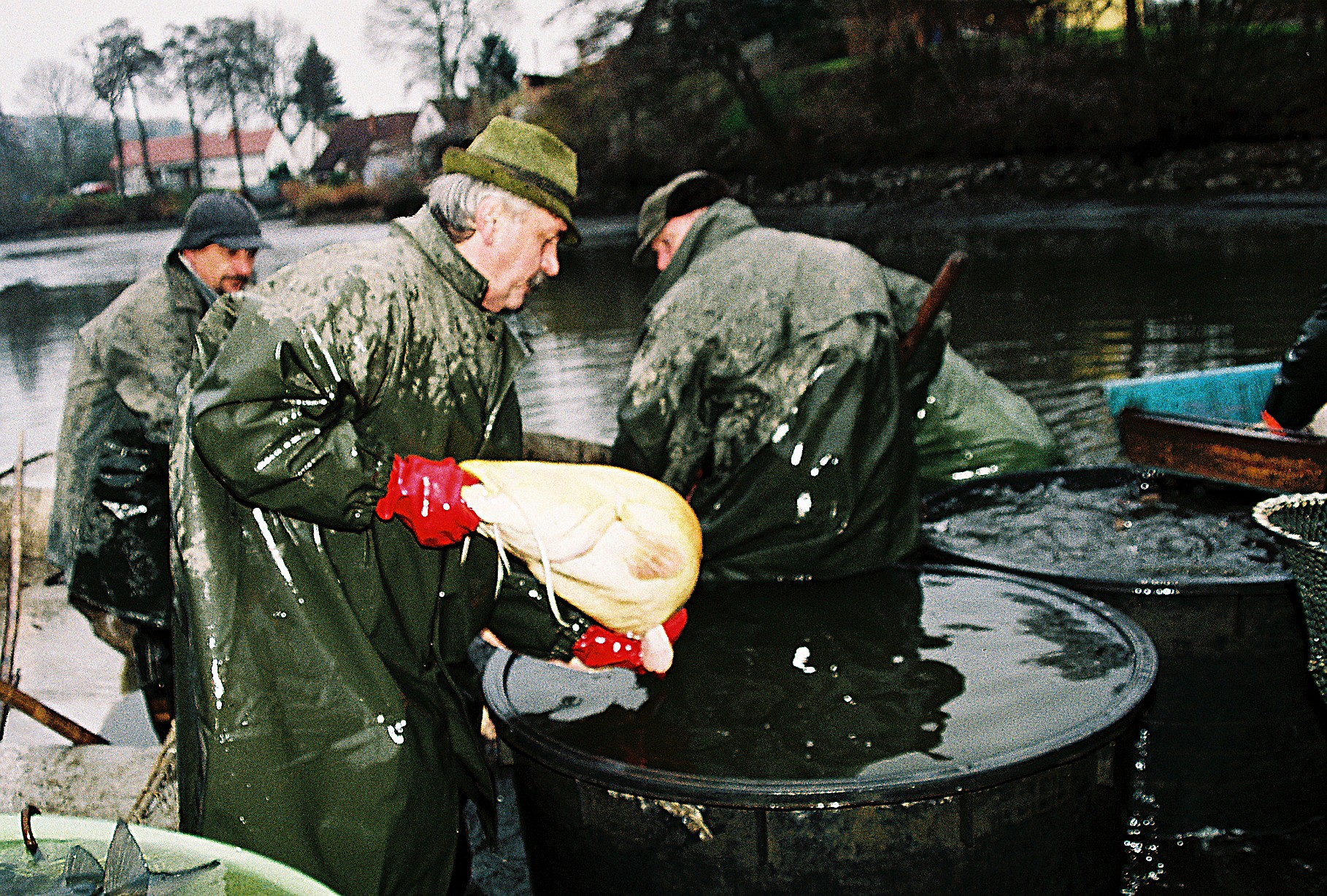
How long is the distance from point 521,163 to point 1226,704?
2594 millimetres

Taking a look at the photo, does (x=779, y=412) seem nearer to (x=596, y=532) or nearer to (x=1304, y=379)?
(x=596, y=532)

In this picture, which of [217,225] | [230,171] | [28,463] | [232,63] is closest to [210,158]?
[230,171]

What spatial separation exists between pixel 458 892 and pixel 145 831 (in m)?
1.09

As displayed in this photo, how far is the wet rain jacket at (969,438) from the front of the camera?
18.1 feet

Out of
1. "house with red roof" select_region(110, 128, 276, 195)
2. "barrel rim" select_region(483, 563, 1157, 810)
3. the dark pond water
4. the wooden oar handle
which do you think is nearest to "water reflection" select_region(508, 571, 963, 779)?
"barrel rim" select_region(483, 563, 1157, 810)

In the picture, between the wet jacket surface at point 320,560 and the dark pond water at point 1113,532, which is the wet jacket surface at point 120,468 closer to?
the wet jacket surface at point 320,560

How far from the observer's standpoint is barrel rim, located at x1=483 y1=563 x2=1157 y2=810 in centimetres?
225

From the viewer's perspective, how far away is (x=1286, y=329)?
12.5 meters

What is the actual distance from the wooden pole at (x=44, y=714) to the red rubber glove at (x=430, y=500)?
2072 millimetres

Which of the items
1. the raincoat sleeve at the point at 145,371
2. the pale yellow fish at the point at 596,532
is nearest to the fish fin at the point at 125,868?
the pale yellow fish at the point at 596,532

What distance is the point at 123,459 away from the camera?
423 cm

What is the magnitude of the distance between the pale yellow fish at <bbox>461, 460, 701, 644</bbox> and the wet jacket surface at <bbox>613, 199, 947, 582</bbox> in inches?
60.1

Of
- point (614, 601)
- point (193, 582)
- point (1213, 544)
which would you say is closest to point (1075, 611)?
point (1213, 544)

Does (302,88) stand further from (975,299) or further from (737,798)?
(737,798)
